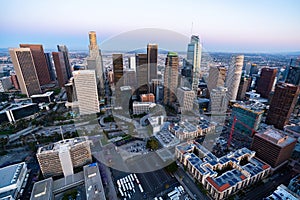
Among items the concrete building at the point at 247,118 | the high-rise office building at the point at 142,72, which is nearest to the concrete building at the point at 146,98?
the high-rise office building at the point at 142,72

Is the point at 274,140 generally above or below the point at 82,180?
above

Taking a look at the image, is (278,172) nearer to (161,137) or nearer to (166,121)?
(161,137)

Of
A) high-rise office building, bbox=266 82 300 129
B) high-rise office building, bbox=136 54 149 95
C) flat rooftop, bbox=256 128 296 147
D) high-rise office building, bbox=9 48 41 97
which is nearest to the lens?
flat rooftop, bbox=256 128 296 147

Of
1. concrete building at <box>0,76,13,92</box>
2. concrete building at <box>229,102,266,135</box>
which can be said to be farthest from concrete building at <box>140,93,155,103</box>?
concrete building at <box>0,76,13,92</box>

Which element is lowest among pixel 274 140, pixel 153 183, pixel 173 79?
pixel 153 183

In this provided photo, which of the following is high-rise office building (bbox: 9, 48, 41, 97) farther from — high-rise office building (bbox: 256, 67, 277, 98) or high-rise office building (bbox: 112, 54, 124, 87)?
high-rise office building (bbox: 256, 67, 277, 98)

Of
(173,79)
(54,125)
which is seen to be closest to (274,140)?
(173,79)
